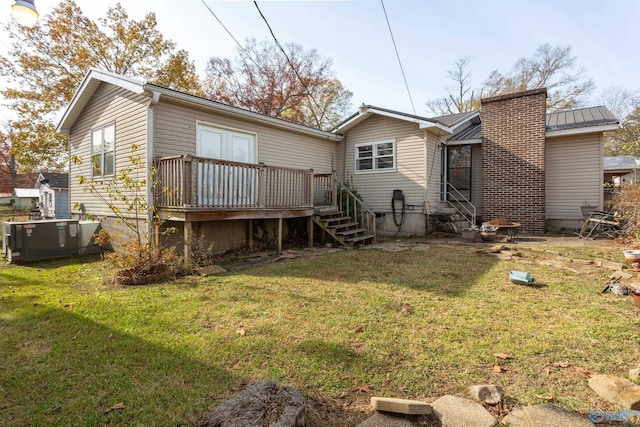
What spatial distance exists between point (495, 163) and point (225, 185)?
9660 millimetres

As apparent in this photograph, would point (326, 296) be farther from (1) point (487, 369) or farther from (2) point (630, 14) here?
(2) point (630, 14)

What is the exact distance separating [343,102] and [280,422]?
25.8 m

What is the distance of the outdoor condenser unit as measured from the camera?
705 cm

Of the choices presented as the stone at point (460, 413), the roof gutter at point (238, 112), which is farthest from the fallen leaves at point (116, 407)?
the roof gutter at point (238, 112)

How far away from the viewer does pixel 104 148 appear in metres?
8.71

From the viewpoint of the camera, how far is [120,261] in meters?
5.73

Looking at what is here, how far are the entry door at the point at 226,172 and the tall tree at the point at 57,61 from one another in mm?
12291

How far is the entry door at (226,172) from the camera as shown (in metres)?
6.72

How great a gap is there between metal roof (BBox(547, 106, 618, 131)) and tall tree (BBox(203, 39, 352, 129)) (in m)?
14.2

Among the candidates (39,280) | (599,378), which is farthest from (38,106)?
(599,378)

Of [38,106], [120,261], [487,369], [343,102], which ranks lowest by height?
[487,369]

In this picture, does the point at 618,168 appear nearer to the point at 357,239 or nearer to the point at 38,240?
the point at 357,239

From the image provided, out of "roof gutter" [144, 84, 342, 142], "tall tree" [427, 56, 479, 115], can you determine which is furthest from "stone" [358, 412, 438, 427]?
"tall tree" [427, 56, 479, 115]

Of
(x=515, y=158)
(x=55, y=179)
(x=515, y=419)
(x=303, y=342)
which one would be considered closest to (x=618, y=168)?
(x=515, y=158)
